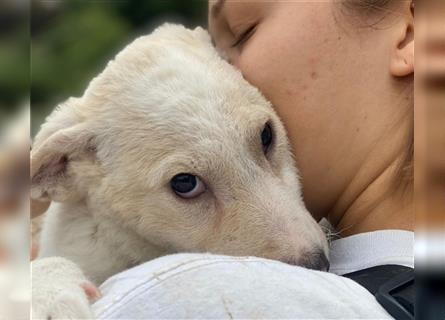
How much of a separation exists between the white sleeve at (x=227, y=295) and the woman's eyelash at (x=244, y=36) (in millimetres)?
712

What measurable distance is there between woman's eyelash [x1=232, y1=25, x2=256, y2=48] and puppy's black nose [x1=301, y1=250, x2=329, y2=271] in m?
0.58

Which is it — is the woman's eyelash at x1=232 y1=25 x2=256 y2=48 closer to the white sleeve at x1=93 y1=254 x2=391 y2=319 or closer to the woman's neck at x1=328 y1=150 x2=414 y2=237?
the woman's neck at x1=328 y1=150 x2=414 y2=237

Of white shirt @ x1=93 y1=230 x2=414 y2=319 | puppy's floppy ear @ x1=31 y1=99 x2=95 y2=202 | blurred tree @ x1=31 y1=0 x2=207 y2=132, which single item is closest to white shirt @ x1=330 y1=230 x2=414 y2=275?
white shirt @ x1=93 y1=230 x2=414 y2=319

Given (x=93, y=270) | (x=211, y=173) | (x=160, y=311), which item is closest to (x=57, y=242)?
(x=93, y=270)

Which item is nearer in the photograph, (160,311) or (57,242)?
(160,311)

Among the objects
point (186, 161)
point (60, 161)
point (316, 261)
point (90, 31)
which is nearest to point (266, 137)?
point (186, 161)

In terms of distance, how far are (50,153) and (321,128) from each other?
59 cm

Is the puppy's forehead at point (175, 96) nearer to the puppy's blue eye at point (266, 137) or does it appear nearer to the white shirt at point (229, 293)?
the puppy's blue eye at point (266, 137)

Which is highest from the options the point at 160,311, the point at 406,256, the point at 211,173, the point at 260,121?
the point at 260,121

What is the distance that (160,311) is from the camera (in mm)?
948

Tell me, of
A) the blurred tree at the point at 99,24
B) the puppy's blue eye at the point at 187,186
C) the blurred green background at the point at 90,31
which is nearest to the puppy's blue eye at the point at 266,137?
the puppy's blue eye at the point at 187,186

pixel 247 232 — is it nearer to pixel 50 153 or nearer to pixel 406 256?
pixel 406 256

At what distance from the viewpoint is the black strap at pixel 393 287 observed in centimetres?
97

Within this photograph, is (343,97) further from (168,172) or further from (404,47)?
(168,172)
